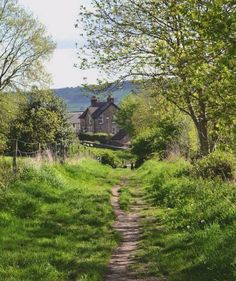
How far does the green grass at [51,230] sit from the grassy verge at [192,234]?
1.14 metres

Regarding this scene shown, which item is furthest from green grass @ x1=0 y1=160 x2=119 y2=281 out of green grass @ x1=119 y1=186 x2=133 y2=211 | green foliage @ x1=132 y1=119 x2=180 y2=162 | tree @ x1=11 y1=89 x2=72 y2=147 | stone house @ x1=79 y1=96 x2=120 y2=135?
stone house @ x1=79 y1=96 x2=120 y2=135

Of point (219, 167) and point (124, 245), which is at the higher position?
point (219, 167)

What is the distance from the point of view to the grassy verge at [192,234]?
30.8 ft

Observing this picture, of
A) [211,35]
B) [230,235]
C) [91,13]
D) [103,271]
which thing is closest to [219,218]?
[230,235]

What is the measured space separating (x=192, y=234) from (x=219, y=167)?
911cm

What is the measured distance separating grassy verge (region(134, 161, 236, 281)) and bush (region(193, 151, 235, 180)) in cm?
170

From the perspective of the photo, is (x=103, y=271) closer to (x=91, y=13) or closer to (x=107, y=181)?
(x=91, y=13)

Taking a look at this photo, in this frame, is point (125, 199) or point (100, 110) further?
point (100, 110)

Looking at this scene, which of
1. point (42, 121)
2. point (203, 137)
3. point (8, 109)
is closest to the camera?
point (203, 137)

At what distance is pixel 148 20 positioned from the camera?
22984mm

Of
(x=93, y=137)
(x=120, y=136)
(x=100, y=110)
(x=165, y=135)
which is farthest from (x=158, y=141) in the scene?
(x=100, y=110)

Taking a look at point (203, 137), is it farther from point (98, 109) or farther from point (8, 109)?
point (98, 109)

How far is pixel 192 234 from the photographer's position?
11891 mm

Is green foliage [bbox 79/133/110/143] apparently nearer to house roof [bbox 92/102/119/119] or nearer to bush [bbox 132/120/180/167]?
house roof [bbox 92/102/119/119]
